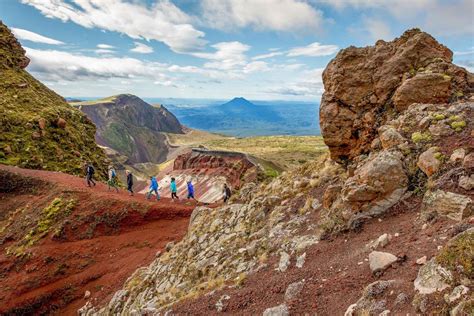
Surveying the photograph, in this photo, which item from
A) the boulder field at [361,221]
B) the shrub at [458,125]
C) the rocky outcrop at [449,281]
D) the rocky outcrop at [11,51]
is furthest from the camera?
the rocky outcrop at [11,51]

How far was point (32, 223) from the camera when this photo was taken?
1097 inches

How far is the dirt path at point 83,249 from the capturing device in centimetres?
2208

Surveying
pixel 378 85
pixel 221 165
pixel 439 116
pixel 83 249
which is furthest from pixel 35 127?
pixel 439 116

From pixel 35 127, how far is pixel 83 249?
1218 inches

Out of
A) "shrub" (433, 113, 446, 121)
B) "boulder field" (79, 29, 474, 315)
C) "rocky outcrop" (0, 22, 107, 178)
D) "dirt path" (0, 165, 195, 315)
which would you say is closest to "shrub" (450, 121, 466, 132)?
"boulder field" (79, 29, 474, 315)

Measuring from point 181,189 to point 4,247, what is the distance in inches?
1319

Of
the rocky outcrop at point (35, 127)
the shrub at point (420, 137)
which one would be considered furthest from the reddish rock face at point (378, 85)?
the rocky outcrop at point (35, 127)

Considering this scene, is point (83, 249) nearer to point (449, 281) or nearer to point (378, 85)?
point (378, 85)

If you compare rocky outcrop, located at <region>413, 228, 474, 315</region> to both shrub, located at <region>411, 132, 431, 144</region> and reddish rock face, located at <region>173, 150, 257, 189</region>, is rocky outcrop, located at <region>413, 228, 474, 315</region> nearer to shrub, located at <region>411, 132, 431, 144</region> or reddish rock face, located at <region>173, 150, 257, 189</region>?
shrub, located at <region>411, 132, 431, 144</region>

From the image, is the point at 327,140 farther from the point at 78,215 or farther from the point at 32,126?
the point at 32,126

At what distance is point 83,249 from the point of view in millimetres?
25844

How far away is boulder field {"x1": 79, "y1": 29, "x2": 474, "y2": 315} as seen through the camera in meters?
7.25

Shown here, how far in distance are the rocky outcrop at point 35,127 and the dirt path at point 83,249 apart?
11.9 meters

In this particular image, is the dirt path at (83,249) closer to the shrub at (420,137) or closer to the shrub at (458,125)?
the shrub at (420,137)
